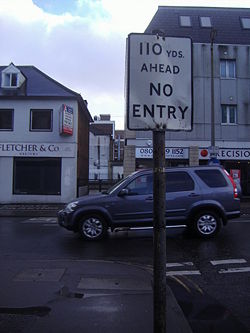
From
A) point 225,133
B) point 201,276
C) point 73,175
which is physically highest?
point 225,133

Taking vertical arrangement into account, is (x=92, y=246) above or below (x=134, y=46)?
below

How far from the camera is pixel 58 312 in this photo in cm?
496

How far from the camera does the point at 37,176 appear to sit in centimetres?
2512

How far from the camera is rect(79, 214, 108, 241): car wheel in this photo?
10.8 meters

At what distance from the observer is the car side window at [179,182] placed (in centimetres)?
1116

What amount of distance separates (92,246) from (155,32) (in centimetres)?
746

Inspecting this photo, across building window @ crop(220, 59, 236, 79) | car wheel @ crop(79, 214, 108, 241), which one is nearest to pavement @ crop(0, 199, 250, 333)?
car wheel @ crop(79, 214, 108, 241)

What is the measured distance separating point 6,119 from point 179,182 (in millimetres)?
17284

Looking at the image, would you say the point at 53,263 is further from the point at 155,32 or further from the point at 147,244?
the point at 155,32

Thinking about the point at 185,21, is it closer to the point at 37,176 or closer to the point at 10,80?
the point at 10,80

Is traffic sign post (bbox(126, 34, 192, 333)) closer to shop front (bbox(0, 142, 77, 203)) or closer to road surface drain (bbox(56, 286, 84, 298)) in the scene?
road surface drain (bbox(56, 286, 84, 298))

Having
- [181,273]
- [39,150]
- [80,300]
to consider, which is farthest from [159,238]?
[39,150]

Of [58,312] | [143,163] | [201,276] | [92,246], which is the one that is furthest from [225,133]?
[58,312]

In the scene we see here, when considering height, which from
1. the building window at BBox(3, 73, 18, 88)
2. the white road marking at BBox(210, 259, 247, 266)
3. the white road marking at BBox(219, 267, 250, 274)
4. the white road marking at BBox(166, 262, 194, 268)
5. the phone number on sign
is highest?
the building window at BBox(3, 73, 18, 88)
